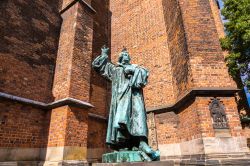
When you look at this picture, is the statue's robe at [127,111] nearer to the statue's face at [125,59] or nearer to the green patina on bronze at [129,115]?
the green patina on bronze at [129,115]

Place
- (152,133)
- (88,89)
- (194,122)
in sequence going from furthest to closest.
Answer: (152,133) < (88,89) < (194,122)

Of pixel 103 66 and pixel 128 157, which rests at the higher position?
pixel 103 66

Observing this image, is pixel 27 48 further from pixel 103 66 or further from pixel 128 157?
pixel 128 157

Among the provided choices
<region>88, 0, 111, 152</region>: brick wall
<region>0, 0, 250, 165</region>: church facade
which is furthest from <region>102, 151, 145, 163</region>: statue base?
<region>88, 0, 111, 152</region>: brick wall

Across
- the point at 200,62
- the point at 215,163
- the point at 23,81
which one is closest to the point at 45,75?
the point at 23,81

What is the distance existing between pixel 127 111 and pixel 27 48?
534 cm

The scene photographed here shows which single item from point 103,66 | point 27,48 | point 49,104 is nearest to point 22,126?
point 49,104

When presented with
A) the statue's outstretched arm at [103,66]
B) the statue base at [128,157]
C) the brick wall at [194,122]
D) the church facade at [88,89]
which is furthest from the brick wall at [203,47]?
the statue base at [128,157]

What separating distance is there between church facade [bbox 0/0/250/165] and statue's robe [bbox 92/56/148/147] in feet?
10.1

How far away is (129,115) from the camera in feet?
9.66

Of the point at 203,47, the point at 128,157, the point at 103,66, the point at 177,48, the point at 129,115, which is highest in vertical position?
the point at 177,48

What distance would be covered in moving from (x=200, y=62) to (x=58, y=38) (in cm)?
551

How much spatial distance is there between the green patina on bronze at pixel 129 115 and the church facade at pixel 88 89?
10.1 feet

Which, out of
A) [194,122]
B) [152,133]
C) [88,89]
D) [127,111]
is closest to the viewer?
[127,111]
